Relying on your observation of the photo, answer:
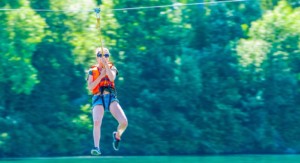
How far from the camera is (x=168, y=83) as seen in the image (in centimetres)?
2806

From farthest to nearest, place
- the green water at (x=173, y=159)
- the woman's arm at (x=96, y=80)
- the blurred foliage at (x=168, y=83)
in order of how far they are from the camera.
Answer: the blurred foliage at (x=168, y=83), the green water at (x=173, y=159), the woman's arm at (x=96, y=80)

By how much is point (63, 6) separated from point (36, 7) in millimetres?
1048

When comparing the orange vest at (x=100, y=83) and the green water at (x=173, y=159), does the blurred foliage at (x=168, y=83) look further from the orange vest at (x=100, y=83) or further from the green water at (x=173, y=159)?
the orange vest at (x=100, y=83)

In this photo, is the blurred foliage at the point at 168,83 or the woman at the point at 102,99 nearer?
the woman at the point at 102,99

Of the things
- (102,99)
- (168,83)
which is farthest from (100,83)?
(168,83)

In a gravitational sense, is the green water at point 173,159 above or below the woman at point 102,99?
below

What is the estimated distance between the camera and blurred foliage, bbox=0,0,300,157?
27141 mm

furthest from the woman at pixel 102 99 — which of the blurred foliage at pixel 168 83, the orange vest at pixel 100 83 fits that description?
the blurred foliage at pixel 168 83

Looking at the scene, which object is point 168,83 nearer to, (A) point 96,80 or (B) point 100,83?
(B) point 100,83

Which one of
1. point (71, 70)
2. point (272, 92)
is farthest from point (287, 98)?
point (71, 70)

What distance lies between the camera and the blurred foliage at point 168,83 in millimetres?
27141

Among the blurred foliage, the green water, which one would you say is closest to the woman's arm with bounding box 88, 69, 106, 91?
the green water

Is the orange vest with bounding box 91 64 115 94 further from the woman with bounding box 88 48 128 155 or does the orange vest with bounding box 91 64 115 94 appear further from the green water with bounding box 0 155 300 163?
the green water with bounding box 0 155 300 163

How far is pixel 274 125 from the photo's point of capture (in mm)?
28875
